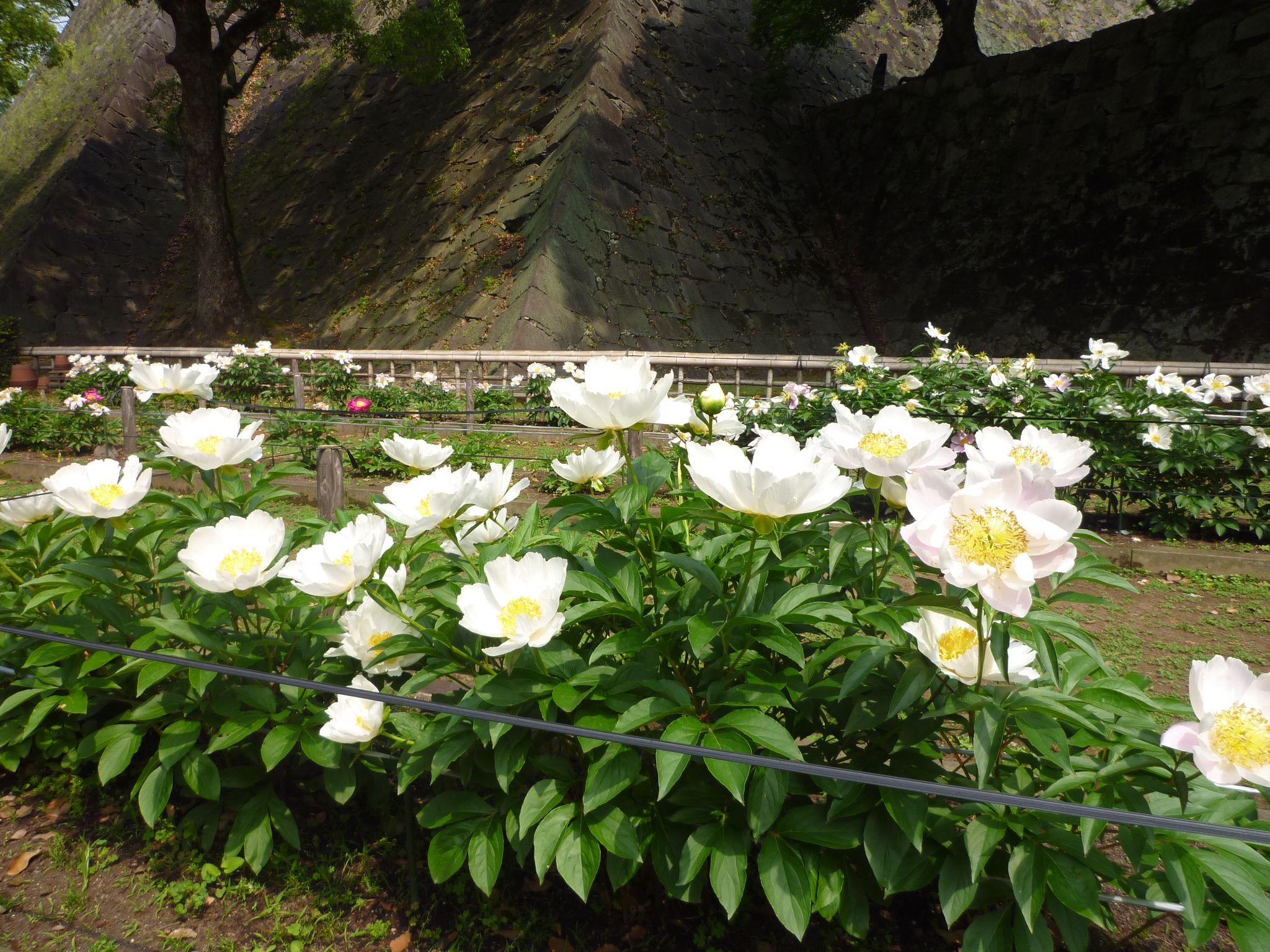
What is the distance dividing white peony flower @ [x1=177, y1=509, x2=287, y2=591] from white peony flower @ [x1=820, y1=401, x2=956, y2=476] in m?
1.04

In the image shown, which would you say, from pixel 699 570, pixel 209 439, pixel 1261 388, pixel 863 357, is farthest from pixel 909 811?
pixel 1261 388

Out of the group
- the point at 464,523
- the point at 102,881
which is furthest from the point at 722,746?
the point at 102,881

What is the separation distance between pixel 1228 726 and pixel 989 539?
1.38ft

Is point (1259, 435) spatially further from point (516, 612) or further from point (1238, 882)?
point (516, 612)

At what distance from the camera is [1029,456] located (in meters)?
1.30

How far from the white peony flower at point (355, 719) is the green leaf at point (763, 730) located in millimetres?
647

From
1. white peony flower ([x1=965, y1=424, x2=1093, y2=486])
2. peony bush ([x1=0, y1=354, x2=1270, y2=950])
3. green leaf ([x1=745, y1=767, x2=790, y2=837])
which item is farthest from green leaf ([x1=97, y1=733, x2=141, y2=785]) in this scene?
white peony flower ([x1=965, y1=424, x2=1093, y2=486])

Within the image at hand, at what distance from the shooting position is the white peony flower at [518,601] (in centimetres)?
121

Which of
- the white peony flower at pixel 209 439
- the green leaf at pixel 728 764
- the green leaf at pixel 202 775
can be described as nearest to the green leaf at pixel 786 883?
the green leaf at pixel 728 764

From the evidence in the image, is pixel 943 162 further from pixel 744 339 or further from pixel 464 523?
pixel 464 523

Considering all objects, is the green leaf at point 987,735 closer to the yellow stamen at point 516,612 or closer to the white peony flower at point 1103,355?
the yellow stamen at point 516,612

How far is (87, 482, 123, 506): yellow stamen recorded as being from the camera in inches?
66.2

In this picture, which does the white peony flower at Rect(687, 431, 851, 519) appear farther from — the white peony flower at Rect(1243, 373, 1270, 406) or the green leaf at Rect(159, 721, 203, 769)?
the white peony flower at Rect(1243, 373, 1270, 406)

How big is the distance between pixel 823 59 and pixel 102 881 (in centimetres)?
1735
